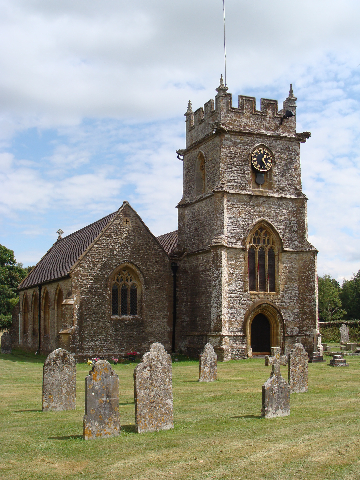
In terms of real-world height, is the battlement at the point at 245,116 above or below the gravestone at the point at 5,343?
above

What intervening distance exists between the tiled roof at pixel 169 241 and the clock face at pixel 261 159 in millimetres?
7126

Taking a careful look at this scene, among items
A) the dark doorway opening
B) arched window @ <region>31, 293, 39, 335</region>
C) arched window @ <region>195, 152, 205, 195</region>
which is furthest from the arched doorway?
arched window @ <region>31, 293, 39, 335</region>

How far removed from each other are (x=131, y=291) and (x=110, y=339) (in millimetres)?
2584

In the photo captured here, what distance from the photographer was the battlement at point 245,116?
2744 centimetres

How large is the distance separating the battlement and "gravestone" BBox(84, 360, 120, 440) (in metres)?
19.4

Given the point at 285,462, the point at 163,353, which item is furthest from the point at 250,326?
the point at 285,462

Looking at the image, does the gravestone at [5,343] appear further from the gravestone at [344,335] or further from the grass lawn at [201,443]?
the gravestone at [344,335]

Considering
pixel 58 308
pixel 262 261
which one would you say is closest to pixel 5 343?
pixel 58 308

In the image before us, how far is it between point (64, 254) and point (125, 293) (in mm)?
6973

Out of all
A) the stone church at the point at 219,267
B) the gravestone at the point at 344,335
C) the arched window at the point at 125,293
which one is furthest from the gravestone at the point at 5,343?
the gravestone at the point at 344,335

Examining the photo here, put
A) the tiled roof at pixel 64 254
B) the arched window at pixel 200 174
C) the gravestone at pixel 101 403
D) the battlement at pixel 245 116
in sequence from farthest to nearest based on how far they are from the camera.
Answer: the arched window at pixel 200 174 → the tiled roof at pixel 64 254 → the battlement at pixel 245 116 → the gravestone at pixel 101 403

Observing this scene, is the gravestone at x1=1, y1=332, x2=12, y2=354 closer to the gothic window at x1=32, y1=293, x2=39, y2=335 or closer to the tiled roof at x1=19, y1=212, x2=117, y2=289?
the gothic window at x1=32, y1=293, x2=39, y2=335

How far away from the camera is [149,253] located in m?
27.5

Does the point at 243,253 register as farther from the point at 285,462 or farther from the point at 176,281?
the point at 285,462
